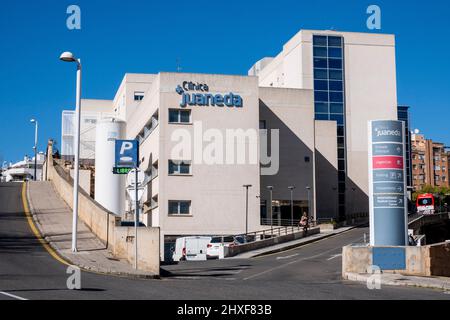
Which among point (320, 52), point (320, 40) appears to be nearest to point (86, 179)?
point (320, 52)

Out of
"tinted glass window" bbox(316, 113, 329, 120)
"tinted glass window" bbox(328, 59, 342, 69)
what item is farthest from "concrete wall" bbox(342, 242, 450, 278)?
"tinted glass window" bbox(328, 59, 342, 69)

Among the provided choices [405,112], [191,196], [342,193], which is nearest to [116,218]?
[191,196]

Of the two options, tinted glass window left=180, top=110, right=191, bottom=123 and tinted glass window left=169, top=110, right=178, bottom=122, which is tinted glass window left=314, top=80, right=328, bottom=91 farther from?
tinted glass window left=169, top=110, right=178, bottom=122

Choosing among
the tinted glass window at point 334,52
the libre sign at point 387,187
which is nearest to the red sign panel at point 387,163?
the libre sign at point 387,187

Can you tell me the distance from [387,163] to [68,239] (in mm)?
12783

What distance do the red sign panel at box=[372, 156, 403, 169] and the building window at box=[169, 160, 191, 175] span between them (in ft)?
110

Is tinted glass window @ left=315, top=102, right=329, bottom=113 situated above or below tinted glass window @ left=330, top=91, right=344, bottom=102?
below

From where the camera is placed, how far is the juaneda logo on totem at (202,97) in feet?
187

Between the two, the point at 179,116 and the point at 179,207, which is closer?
the point at 179,207

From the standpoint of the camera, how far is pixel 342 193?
80.2m

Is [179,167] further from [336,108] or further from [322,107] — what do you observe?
[336,108]

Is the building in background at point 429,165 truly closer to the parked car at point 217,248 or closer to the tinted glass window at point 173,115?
the tinted glass window at point 173,115

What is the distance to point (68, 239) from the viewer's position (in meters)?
25.9

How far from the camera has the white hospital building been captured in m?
56.3
